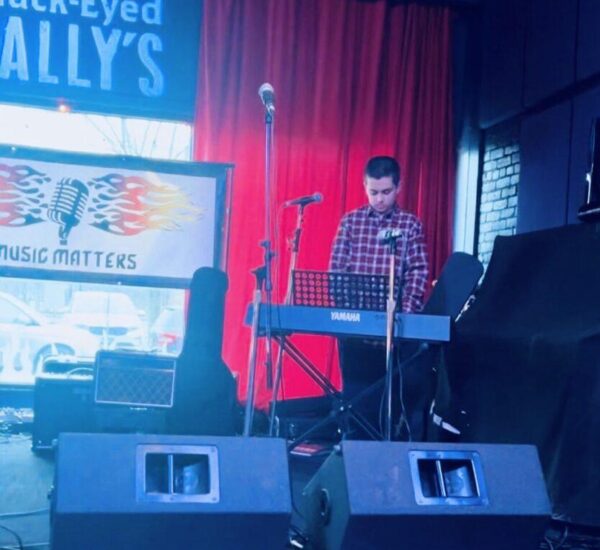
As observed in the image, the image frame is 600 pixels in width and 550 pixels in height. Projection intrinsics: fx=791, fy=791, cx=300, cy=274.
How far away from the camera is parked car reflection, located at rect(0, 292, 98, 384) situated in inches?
183

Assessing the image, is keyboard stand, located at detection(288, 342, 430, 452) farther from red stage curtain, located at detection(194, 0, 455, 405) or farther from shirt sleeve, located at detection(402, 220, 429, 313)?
red stage curtain, located at detection(194, 0, 455, 405)

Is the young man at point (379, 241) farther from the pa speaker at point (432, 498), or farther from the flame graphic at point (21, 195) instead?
the flame graphic at point (21, 195)

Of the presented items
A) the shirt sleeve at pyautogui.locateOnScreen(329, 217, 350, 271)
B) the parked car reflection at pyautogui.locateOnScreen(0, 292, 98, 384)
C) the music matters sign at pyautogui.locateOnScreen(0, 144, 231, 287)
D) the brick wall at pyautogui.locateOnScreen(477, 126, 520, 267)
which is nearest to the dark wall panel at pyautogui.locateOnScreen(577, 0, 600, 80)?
the brick wall at pyautogui.locateOnScreen(477, 126, 520, 267)

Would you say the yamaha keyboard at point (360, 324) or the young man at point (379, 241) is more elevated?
the young man at point (379, 241)

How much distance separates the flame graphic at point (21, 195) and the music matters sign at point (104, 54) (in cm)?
50

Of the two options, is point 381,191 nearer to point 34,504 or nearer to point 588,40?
point 588,40

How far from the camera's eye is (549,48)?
4305 mm

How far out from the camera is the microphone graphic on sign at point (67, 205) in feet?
14.7

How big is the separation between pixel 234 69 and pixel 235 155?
53 cm

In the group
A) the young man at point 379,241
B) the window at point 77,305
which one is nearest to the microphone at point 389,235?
the young man at point 379,241

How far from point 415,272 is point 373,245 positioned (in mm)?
288

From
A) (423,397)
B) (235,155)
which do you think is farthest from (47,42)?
(423,397)

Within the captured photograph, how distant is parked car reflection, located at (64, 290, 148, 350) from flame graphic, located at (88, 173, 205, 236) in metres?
0.46

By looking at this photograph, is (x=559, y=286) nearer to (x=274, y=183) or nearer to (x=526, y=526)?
(x=526, y=526)
